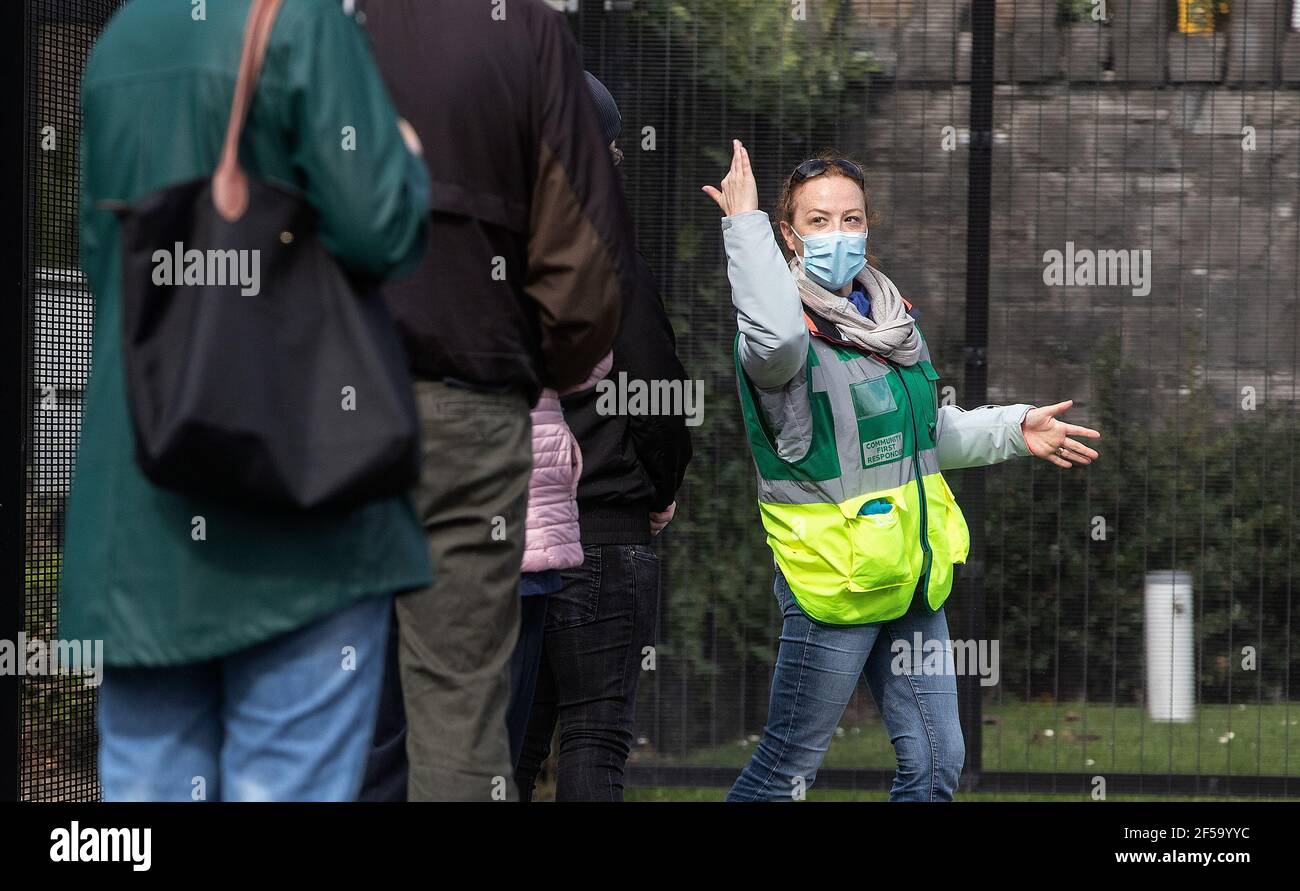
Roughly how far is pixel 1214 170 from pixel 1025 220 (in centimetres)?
65

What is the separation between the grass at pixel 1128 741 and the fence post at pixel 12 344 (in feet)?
9.35

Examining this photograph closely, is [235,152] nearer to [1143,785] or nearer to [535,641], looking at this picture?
[535,641]

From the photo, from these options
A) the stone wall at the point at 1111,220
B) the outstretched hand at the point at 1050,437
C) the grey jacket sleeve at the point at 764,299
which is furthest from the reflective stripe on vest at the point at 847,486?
the stone wall at the point at 1111,220

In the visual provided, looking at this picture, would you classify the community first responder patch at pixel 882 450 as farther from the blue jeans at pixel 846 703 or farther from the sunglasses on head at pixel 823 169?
the sunglasses on head at pixel 823 169

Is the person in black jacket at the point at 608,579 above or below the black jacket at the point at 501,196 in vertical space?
below

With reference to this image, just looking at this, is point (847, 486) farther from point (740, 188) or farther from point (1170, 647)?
point (1170, 647)

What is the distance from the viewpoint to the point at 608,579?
3.63 m

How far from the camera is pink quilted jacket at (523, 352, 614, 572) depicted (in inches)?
→ 124

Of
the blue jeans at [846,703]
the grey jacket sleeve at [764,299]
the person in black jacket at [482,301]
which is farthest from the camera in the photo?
the blue jeans at [846,703]

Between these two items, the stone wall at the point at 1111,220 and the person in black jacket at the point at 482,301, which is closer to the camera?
the person in black jacket at the point at 482,301

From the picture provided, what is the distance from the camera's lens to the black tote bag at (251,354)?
2.16 meters

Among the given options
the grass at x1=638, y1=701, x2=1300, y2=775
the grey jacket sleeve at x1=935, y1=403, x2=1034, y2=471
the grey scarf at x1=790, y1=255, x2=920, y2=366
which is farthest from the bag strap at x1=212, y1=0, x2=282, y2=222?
the grass at x1=638, y1=701, x2=1300, y2=775

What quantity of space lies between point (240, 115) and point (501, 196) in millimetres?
691
